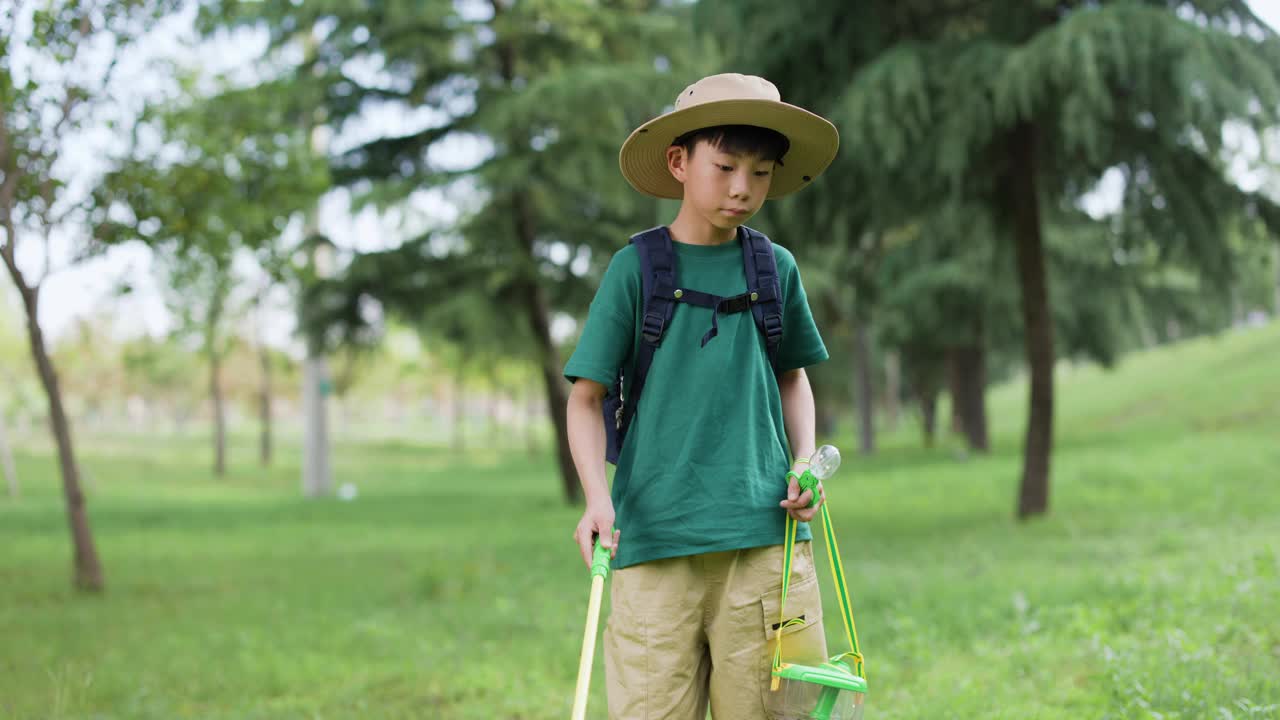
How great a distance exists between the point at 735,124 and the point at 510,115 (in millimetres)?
10280

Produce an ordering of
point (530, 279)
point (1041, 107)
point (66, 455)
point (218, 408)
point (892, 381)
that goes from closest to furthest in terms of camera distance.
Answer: point (66, 455) < point (1041, 107) < point (530, 279) < point (218, 408) < point (892, 381)

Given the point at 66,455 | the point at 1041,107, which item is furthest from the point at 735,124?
the point at 66,455

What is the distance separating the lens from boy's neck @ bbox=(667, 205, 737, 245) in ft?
8.43

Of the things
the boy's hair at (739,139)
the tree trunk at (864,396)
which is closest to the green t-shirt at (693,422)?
the boy's hair at (739,139)

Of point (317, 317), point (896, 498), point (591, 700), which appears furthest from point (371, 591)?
point (896, 498)

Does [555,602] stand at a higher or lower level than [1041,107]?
lower

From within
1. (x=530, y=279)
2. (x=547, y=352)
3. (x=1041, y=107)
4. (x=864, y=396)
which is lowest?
(x=864, y=396)

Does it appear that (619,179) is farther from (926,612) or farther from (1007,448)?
(1007,448)

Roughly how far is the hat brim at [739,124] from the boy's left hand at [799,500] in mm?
656

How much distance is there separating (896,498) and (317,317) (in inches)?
304

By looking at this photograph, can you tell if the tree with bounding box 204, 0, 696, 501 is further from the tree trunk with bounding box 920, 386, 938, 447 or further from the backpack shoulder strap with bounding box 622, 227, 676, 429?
the tree trunk with bounding box 920, 386, 938, 447

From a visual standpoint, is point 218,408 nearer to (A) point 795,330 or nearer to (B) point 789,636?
(A) point 795,330

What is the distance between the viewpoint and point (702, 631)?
2.55m

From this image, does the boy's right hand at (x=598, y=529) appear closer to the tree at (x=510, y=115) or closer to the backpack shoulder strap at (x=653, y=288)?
the backpack shoulder strap at (x=653, y=288)
